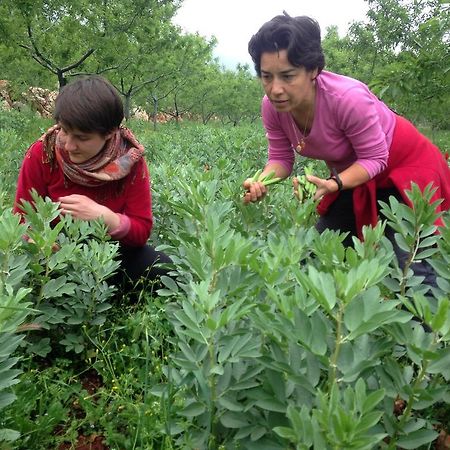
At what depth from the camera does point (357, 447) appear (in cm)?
90

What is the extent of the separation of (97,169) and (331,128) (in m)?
1.17

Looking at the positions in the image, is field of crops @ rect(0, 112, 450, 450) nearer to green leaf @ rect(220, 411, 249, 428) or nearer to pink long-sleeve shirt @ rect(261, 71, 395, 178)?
green leaf @ rect(220, 411, 249, 428)

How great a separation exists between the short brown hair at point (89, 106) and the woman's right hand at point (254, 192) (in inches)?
30.1

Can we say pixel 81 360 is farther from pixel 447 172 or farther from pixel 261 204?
pixel 447 172

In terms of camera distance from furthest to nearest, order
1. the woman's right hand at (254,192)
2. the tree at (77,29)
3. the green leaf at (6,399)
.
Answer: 1. the tree at (77,29)
2. the woman's right hand at (254,192)
3. the green leaf at (6,399)

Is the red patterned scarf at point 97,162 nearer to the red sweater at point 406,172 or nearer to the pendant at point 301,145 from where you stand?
the pendant at point 301,145

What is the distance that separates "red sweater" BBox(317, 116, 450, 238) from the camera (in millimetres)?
2670

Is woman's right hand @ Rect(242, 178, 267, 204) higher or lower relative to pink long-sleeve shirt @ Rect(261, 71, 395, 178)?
lower

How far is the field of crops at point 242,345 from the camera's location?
101 cm

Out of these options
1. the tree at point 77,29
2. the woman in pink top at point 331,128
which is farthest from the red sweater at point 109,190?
the tree at point 77,29

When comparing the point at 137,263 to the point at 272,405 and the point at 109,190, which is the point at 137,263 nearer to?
the point at 109,190

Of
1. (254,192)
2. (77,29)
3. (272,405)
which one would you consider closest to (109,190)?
(254,192)

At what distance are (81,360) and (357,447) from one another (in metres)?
1.51

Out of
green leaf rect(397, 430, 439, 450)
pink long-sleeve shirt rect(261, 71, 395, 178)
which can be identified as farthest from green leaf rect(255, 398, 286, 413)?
pink long-sleeve shirt rect(261, 71, 395, 178)
